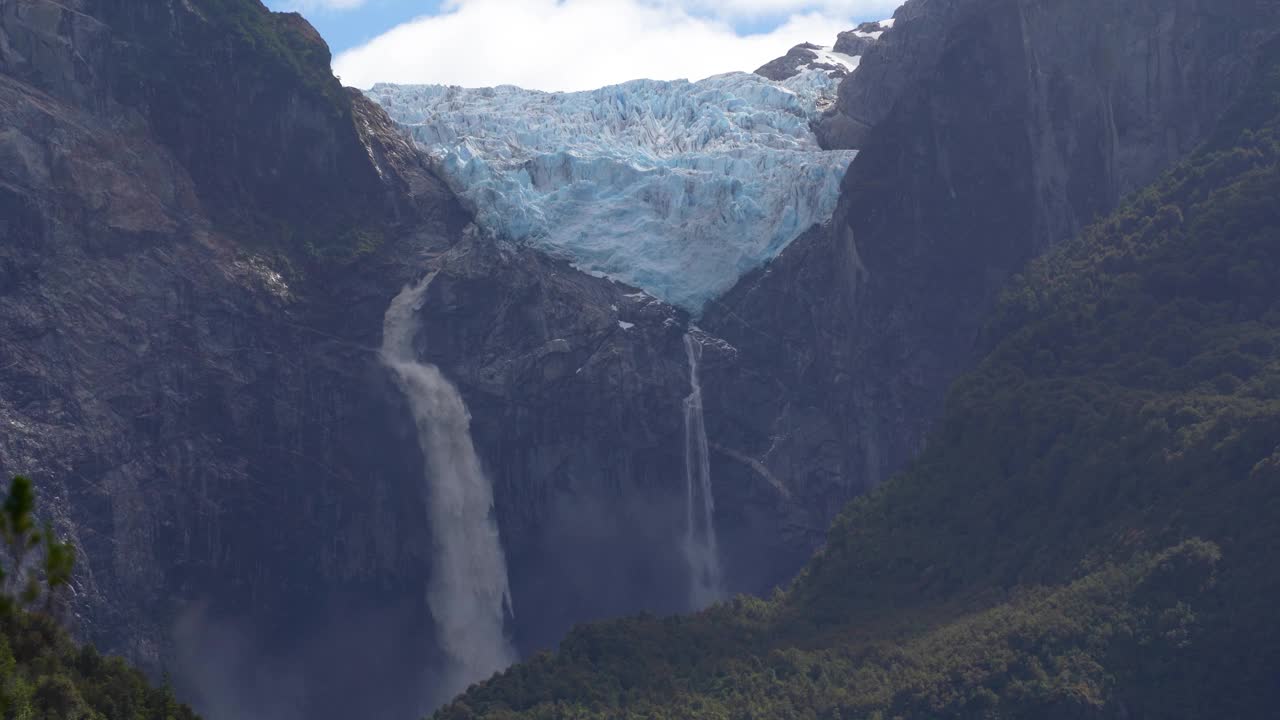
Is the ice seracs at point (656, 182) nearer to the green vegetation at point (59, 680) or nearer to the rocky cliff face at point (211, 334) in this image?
the rocky cliff face at point (211, 334)

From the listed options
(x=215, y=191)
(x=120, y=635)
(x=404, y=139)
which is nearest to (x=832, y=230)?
(x=404, y=139)

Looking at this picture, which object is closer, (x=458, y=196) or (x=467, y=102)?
(x=458, y=196)

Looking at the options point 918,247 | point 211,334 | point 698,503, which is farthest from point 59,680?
point 918,247

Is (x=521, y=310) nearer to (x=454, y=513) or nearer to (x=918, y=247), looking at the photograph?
(x=454, y=513)

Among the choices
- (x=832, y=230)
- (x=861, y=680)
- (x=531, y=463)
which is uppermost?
(x=832, y=230)

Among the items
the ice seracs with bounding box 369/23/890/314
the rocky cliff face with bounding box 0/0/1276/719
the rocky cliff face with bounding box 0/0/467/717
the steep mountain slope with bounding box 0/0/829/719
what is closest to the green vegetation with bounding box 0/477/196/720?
the rocky cliff face with bounding box 0/0/467/717

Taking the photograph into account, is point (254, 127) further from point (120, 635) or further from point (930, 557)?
point (930, 557)
